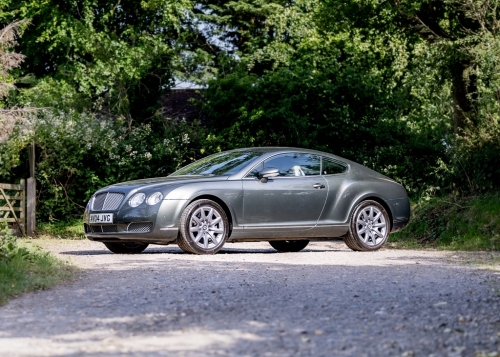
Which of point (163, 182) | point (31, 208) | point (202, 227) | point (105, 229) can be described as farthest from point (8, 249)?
point (31, 208)

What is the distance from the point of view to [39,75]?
41344 mm

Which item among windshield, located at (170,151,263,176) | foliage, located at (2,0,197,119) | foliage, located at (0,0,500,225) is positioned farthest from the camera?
foliage, located at (2,0,197,119)

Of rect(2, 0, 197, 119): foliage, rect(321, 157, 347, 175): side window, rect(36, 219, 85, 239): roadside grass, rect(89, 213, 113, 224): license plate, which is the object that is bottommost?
rect(36, 219, 85, 239): roadside grass

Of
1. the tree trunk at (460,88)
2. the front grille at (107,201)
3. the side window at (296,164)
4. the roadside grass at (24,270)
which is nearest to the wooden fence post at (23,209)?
the front grille at (107,201)

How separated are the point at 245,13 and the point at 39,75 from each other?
9.95 meters

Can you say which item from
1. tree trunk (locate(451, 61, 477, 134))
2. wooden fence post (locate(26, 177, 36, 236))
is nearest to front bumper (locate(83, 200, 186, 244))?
wooden fence post (locate(26, 177, 36, 236))

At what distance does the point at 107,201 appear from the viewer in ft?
45.0

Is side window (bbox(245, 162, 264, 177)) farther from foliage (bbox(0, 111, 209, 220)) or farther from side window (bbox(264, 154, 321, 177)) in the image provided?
foliage (bbox(0, 111, 209, 220))

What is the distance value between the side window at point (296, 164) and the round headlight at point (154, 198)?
190 centimetres

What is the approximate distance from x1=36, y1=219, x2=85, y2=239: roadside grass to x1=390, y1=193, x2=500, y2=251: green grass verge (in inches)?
307

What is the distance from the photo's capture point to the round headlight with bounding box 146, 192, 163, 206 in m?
13.2

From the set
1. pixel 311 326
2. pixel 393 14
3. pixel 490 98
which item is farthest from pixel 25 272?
pixel 393 14

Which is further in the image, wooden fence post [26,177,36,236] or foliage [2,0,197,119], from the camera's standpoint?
foliage [2,0,197,119]

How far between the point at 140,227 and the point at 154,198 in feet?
1.49
